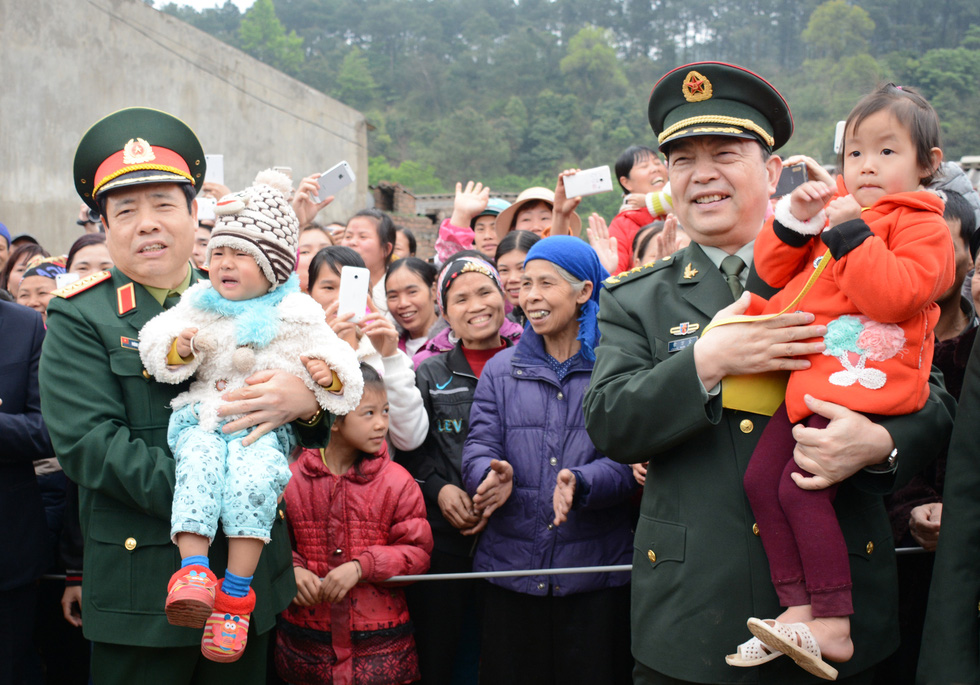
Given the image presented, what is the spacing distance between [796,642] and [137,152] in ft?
7.89

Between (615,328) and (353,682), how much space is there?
6.06 ft

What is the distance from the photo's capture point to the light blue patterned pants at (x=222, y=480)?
2.40 metres

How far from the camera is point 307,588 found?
10.5ft

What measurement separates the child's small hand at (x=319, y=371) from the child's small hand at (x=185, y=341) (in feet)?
1.16

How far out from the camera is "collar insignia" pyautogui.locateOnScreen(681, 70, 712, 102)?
7.55 ft

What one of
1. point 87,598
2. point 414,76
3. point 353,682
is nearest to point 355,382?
point 87,598

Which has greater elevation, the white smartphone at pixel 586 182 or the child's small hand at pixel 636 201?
the child's small hand at pixel 636 201

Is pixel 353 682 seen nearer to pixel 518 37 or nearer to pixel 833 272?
pixel 833 272

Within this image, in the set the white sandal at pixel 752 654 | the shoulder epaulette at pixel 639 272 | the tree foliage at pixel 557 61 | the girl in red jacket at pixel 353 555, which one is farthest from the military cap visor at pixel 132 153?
the tree foliage at pixel 557 61

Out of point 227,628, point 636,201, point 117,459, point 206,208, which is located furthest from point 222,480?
point 636,201

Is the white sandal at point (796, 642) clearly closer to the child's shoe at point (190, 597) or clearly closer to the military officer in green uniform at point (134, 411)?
the child's shoe at point (190, 597)

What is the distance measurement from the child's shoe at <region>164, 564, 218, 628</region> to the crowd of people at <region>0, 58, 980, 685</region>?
0.01 metres

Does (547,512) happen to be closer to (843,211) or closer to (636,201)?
(843,211)

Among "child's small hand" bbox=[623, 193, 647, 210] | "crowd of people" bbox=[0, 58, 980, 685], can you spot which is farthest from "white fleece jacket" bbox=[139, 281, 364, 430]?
"child's small hand" bbox=[623, 193, 647, 210]
